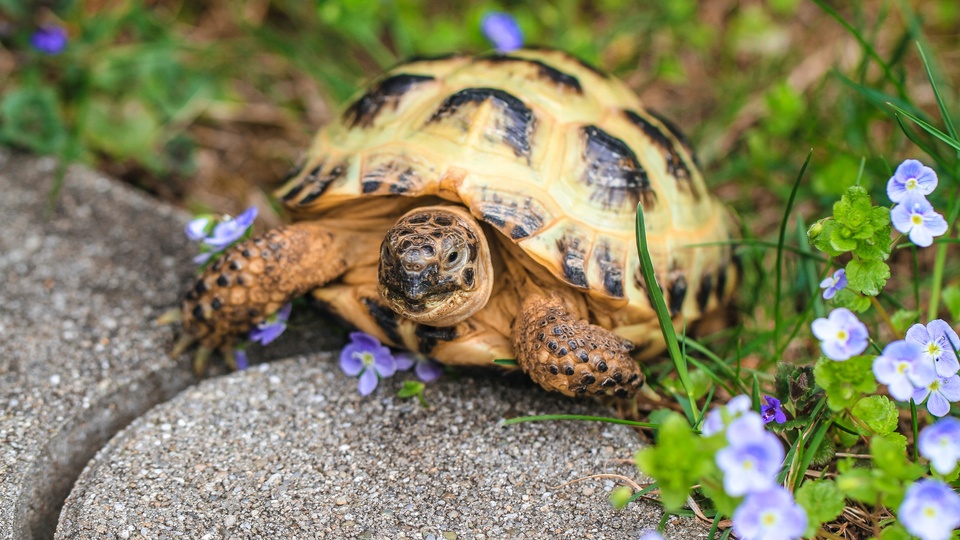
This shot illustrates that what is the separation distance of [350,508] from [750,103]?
3.19 metres

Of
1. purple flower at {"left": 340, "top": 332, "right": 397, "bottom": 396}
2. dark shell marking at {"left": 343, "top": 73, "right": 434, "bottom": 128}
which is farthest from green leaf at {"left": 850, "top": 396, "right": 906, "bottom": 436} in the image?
dark shell marking at {"left": 343, "top": 73, "right": 434, "bottom": 128}

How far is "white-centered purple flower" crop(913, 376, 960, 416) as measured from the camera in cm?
192

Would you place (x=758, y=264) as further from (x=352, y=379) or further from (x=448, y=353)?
(x=352, y=379)

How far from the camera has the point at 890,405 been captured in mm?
1974

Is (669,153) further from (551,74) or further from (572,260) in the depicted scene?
(572,260)

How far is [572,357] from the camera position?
7.41 ft

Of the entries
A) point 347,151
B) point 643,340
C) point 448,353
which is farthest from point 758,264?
point 347,151

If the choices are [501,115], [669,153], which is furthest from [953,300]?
[501,115]

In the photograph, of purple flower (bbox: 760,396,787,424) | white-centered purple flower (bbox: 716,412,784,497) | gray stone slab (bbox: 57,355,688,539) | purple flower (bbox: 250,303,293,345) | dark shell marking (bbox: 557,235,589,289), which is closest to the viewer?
white-centered purple flower (bbox: 716,412,784,497)

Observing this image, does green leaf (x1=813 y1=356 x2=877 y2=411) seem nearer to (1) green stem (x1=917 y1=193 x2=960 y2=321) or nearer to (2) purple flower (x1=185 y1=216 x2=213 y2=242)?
(1) green stem (x1=917 y1=193 x2=960 y2=321)

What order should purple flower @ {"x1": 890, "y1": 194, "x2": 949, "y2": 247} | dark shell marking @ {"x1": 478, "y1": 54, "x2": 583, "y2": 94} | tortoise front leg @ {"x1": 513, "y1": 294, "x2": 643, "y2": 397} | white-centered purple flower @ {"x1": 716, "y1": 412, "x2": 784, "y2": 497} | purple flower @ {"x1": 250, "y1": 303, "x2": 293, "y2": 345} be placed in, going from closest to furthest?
1. white-centered purple flower @ {"x1": 716, "y1": 412, "x2": 784, "y2": 497}
2. purple flower @ {"x1": 890, "y1": 194, "x2": 949, "y2": 247}
3. tortoise front leg @ {"x1": 513, "y1": 294, "x2": 643, "y2": 397}
4. purple flower @ {"x1": 250, "y1": 303, "x2": 293, "y2": 345}
5. dark shell marking @ {"x1": 478, "y1": 54, "x2": 583, "y2": 94}

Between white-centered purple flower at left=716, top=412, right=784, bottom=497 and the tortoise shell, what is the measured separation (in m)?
0.97

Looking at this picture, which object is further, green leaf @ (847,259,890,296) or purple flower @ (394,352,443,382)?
purple flower @ (394,352,443,382)

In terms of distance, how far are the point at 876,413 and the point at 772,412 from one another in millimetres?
256
